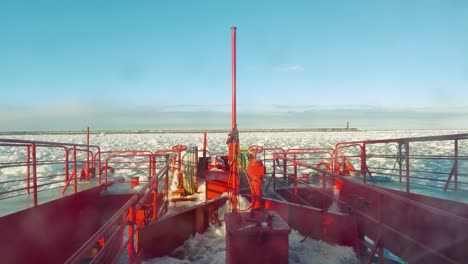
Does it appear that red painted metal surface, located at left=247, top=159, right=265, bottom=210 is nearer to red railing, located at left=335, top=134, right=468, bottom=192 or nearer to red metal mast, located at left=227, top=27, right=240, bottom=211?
red metal mast, located at left=227, top=27, right=240, bottom=211

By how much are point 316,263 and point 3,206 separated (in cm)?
571

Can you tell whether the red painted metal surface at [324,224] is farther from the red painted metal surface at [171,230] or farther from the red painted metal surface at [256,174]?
the red painted metal surface at [256,174]

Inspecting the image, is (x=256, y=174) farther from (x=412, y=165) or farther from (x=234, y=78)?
(x=412, y=165)

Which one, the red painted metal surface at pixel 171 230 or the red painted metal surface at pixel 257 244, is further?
the red painted metal surface at pixel 171 230

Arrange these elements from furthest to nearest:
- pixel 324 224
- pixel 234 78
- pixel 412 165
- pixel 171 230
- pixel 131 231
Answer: pixel 412 165 < pixel 234 78 < pixel 324 224 < pixel 171 230 < pixel 131 231

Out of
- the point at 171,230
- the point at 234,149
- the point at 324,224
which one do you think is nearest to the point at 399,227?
the point at 324,224

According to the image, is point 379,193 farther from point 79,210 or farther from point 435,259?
point 79,210

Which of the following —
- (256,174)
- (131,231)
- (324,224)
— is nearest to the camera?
(131,231)

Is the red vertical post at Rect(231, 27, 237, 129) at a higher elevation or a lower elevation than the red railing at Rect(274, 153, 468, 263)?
higher

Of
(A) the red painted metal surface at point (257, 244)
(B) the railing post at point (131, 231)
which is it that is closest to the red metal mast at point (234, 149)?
(A) the red painted metal surface at point (257, 244)

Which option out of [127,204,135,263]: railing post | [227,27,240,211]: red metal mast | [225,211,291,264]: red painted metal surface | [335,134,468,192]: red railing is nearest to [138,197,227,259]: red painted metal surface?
[227,27,240,211]: red metal mast

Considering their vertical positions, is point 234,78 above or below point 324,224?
above

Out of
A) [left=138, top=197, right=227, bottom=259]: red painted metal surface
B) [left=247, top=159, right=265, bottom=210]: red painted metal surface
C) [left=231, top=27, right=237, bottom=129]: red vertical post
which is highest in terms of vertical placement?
[left=231, top=27, right=237, bottom=129]: red vertical post

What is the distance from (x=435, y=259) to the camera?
5.41 m
